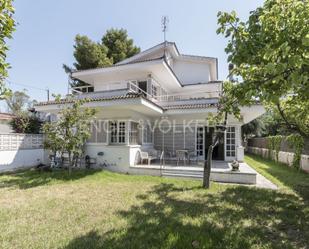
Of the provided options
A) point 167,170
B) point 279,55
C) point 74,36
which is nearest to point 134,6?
point 167,170

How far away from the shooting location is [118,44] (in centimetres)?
3117

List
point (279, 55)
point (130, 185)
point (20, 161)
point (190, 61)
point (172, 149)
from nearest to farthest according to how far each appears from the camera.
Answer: point (279, 55), point (130, 185), point (20, 161), point (172, 149), point (190, 61)

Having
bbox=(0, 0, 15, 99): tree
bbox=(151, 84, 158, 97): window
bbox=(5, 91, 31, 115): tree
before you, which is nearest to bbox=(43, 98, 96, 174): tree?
bbox=(151, 84, 158, 97): window

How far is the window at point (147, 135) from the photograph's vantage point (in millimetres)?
16109

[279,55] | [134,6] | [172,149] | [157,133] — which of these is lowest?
[172,149]

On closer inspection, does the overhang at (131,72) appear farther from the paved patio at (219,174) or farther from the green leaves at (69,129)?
the paved patio at (219,174)

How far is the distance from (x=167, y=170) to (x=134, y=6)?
31.7 ft

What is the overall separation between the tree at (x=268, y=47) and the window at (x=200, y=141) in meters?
10.9

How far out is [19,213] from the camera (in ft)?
21.1

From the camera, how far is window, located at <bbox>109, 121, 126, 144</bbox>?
14.3m

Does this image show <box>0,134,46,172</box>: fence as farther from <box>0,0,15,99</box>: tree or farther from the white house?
<box>0,0,15,99</box>: tree

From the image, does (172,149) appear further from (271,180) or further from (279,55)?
(279,55)

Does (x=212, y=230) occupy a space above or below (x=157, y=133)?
below

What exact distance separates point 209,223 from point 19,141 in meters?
14.1
